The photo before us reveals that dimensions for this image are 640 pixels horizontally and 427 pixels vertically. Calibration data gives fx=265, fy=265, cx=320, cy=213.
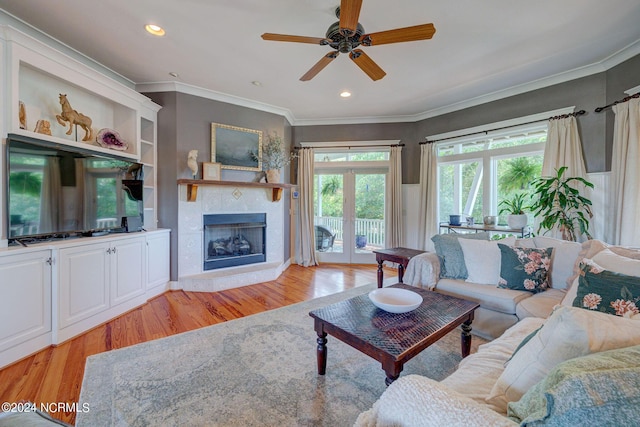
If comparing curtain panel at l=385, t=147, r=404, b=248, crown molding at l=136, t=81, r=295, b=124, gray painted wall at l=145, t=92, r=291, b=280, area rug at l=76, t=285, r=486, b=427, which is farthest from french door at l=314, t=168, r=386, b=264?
area rug at l=76, t=285, r=486, b=427

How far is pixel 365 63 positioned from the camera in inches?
94.1

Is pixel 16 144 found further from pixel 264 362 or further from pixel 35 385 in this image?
pixel 264 362

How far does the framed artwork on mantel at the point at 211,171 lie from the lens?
3834 millimetres

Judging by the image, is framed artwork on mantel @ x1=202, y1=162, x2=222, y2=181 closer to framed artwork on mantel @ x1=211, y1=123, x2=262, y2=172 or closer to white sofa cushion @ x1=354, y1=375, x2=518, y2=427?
framed artwork on mantel @ x1=211, y1=123, x2=262, y2=172

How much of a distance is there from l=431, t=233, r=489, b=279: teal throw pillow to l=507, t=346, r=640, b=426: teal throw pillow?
213 centimetres

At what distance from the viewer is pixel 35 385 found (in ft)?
5.89

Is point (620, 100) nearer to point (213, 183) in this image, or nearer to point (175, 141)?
point (213, 183)

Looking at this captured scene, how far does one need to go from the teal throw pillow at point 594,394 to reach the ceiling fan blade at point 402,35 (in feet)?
6.83

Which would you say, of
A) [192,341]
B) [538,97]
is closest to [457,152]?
[538,97]

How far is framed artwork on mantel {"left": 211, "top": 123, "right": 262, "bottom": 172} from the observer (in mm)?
4004

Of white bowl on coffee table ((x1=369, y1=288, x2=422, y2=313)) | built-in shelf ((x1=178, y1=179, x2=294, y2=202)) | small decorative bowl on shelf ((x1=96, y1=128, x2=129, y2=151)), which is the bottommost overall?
white bowl on coffee table ((x1=369, y1=288, x2=422, y2=313))

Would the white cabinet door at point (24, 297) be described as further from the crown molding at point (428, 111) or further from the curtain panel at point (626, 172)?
the curtain panel at point (626, 172)

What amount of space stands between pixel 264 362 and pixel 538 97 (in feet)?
14.9

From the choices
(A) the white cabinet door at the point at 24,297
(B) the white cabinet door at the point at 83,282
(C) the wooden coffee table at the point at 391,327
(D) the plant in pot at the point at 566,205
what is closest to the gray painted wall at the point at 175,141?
(B) the white cabinet door at the point at 83,282
